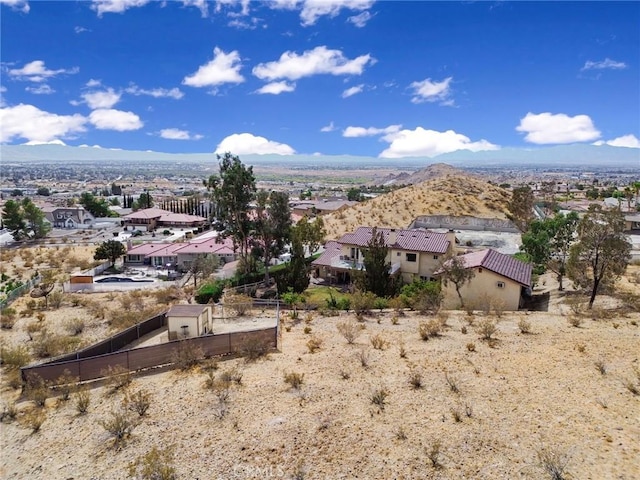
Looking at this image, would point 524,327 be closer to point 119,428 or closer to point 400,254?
point 119,428

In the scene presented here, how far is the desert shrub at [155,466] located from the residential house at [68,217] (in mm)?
78337

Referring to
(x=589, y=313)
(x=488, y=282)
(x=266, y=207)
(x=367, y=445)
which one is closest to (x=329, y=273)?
(x=266, y=207)

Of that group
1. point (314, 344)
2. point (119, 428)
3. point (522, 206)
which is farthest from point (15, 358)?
point (522, 206)

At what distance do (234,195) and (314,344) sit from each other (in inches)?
770

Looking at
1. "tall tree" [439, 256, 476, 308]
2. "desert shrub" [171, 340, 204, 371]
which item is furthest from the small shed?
"tall tree" [439, 256, 476, 308]

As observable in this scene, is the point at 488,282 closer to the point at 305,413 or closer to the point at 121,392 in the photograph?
the point at 305,413

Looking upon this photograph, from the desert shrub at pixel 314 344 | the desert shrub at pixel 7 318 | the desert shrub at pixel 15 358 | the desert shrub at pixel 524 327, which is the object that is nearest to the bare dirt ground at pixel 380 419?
the desert shrub at pixel 314 344

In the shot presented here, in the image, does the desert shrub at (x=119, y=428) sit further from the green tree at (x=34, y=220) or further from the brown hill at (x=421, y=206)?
the green tree at (x=34, y=220)

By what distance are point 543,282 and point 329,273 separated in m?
15.0

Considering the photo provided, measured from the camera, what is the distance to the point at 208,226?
242 ft

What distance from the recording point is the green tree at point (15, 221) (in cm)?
6172

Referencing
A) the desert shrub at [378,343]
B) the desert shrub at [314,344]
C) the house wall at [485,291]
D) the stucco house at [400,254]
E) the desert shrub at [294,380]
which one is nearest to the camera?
the desert shrub at [294,380]

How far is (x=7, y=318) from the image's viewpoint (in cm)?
2414

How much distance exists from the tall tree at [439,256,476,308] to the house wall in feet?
1.18
